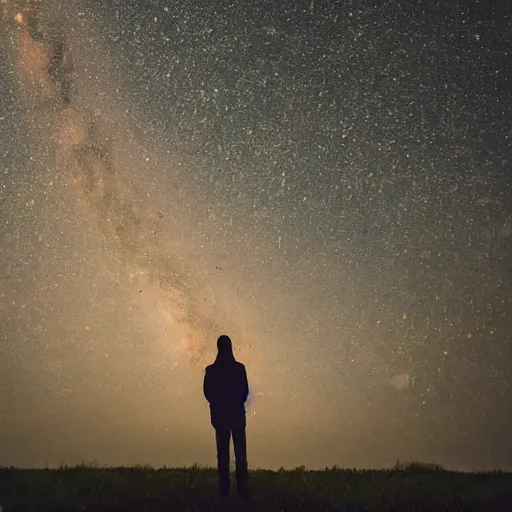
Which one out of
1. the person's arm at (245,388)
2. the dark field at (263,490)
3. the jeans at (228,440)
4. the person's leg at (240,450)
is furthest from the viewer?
the person's arm at (245,388)

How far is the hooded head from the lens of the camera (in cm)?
735

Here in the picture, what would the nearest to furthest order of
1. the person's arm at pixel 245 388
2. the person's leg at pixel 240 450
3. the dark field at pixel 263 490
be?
the dark field at pixel 263 490 < the person's leg at pixel 240 450 < the person's arm at pixel 245 388

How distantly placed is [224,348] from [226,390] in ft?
1.46

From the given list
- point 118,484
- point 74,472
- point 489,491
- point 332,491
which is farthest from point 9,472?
point 489,491

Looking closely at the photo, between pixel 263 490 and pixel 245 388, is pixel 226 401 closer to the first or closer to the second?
pixel 245 388

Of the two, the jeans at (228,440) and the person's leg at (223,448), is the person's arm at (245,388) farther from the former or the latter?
the person's leg at (223,448)

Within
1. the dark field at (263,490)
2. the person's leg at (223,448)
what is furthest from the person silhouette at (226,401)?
the dark field at (263,490)

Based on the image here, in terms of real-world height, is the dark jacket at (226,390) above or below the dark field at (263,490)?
above

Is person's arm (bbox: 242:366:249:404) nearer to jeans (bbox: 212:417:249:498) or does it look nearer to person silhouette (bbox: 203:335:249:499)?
person silhouette (bbox: 203:335:249:499)

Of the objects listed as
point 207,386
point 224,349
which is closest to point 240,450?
point 207,386

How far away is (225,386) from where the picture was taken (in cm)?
736

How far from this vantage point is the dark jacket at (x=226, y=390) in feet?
24.1

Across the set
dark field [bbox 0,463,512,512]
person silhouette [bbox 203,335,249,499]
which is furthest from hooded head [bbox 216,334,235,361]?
dark field [bbox 0,463,512,512]

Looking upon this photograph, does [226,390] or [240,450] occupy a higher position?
[226,390]
